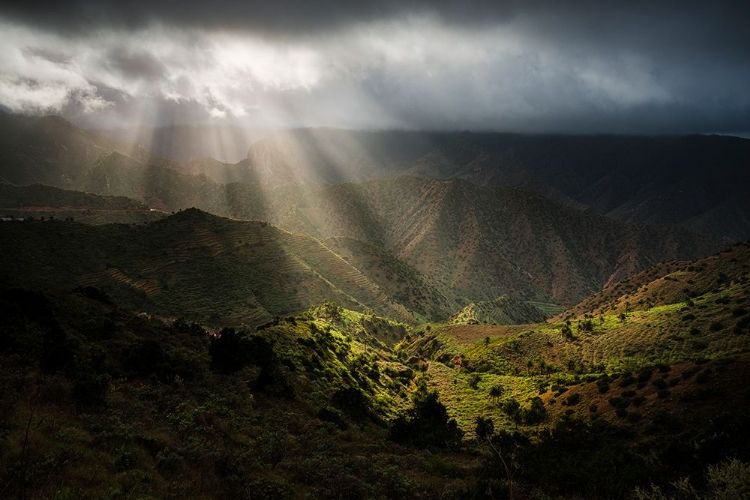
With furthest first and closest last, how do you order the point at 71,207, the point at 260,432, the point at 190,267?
the point at 71,207 → the point at 190,267 → the point at 260,432

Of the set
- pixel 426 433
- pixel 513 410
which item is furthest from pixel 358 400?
pixel 513 410

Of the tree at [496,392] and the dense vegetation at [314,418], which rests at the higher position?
the dense vegetation at [314,418]

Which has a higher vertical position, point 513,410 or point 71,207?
point 71,207

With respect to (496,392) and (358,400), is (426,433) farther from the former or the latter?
(496,392)

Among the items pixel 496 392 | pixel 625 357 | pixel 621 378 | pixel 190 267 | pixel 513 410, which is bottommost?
pixel 496 392

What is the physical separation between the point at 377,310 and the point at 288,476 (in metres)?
112

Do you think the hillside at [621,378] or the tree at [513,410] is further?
the tree at [513,410]

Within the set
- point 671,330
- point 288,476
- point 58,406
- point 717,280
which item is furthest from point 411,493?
point 717,280

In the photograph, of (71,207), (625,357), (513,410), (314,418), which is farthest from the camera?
(71,207)

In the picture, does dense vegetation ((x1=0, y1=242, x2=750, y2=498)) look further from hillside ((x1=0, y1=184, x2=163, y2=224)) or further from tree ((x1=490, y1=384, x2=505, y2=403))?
hillside ((x1=0, y1=184, x2=163, y2=224))

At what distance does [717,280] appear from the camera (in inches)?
2746

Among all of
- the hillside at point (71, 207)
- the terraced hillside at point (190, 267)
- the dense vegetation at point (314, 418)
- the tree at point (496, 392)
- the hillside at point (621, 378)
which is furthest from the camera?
the hillside at point (71, 207)

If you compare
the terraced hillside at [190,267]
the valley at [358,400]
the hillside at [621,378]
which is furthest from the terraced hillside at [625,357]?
the terraced hillside at [190,267]

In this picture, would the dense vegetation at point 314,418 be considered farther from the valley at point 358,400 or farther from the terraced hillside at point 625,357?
the terraced hillside at point 625,357
